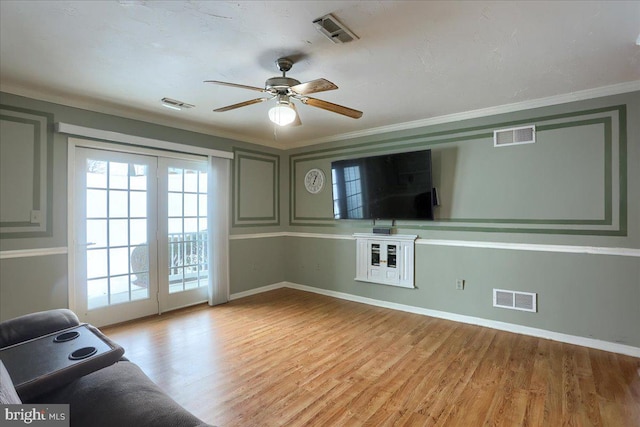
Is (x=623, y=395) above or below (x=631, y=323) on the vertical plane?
below

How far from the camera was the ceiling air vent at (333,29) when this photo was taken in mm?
1958

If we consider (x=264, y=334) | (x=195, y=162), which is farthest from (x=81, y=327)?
(x=195, y=162)

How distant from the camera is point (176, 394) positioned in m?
2.31

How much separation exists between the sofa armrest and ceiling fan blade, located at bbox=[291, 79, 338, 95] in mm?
2016

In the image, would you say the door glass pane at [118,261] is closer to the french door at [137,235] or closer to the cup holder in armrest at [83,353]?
the french door at [137,235]

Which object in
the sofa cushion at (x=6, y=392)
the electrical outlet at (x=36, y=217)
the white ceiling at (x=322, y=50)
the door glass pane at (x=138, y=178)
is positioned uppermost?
the white ceiling at (x=322, y=50)

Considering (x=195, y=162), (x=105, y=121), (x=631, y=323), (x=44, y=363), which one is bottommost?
(x=631, y=323)

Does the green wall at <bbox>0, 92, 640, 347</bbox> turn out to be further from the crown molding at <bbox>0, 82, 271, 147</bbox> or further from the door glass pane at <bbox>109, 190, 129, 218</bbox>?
the door glass pane at <bbox>109, 190, 129, 218</bbox>

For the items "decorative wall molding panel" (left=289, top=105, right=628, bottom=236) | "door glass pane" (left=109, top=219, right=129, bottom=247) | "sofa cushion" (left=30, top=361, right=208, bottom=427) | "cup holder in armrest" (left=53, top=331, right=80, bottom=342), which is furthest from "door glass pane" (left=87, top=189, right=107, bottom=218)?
"decorative wall molding panel" (left=289, top=105, right=628, bottom=236)

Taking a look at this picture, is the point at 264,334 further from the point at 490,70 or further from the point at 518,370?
the point at 490,70

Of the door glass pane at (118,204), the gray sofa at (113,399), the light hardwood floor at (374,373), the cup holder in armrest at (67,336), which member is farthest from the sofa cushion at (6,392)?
the door glass pane at (118,204)

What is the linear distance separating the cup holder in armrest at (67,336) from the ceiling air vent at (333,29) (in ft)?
7.21

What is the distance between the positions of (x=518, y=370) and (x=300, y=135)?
394 cm

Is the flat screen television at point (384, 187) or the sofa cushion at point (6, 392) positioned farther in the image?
the flat screen television at point (384, 187)
